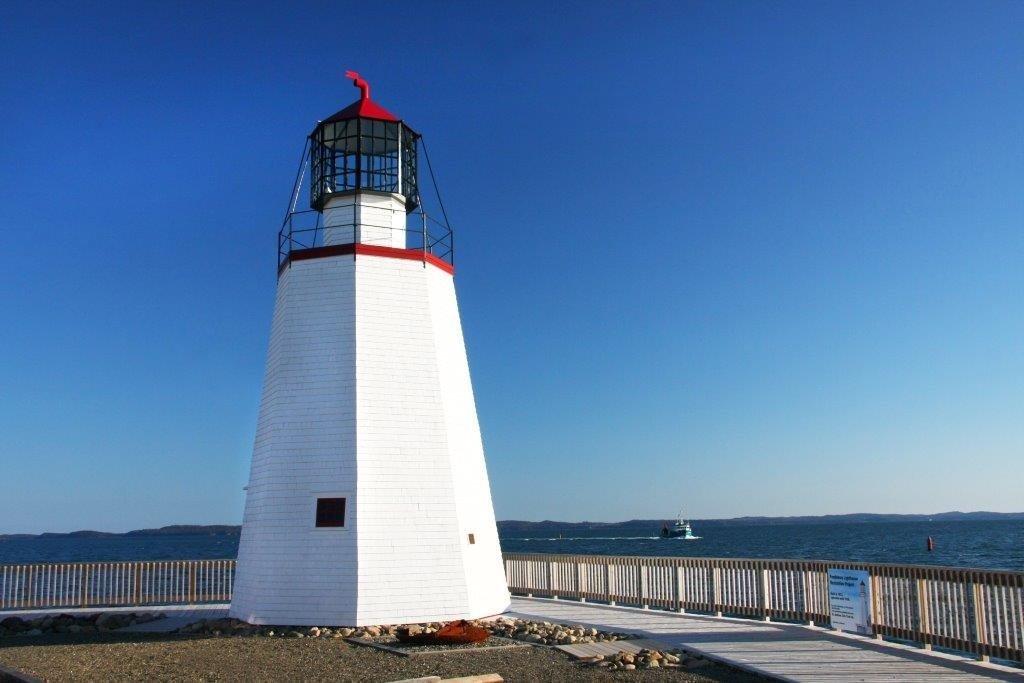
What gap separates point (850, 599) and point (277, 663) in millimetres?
7720

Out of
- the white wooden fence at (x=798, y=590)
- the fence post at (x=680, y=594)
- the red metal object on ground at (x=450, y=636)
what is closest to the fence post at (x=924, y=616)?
the white wooden fence at (x=798, y=590)

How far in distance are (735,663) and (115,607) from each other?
13.3 meters

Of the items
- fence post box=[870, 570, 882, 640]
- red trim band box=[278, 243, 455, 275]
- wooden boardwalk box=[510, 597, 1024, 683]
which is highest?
red trim band box=[278, 243, 455, 275]

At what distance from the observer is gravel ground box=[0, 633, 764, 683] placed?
388 inches

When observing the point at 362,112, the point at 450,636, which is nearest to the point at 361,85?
the point at 362,112

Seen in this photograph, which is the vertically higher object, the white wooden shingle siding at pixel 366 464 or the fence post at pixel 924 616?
the white wooden shingle siding at pixel 366 464

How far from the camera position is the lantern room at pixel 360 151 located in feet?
49.9

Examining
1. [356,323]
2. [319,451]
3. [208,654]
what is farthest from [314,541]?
[356,323]

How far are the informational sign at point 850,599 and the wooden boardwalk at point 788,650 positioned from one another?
226 mm

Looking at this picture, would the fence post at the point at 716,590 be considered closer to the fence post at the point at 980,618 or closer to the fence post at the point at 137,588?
the fence post at the point at 980,618

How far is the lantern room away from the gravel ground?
742 cm

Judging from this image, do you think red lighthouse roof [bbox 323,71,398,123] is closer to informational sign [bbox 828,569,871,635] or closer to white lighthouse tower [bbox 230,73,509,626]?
white lighthouse tower [bbox 230,73,509,626]

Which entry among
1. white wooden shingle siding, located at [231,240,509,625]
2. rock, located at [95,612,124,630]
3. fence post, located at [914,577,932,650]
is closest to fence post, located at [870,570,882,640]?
fence post, located at [914,577,932,650]

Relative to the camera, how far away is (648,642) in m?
12.0
